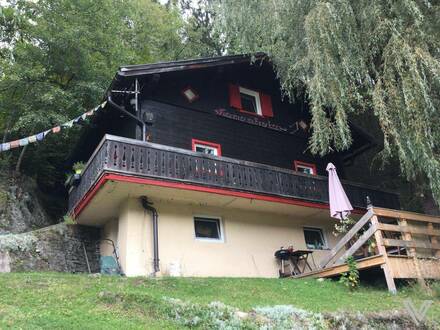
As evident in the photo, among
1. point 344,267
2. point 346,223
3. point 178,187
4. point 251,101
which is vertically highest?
point 251,101

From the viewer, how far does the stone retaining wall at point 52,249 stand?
11.8 meters

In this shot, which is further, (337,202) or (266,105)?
(266,105)

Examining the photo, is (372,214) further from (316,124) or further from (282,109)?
(282,109)

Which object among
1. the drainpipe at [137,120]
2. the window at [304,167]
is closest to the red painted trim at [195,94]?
the drainpipe at [137,120]

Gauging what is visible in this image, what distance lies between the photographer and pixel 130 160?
429 inches

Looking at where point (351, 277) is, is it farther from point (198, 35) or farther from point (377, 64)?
point (198, 35)

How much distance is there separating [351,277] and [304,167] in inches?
273

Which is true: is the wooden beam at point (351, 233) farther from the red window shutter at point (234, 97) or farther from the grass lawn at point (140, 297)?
the red window shutter at point (234, 97)

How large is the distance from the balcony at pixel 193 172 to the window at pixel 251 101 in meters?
3.44

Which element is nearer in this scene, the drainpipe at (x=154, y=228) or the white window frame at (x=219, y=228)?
the drainpipe at (x=154, y=228)

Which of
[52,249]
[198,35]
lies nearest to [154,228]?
[52,249]

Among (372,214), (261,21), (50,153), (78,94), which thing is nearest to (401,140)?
(372,214)

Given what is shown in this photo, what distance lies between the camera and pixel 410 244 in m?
10.4

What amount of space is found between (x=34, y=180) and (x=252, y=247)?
36.1ft
